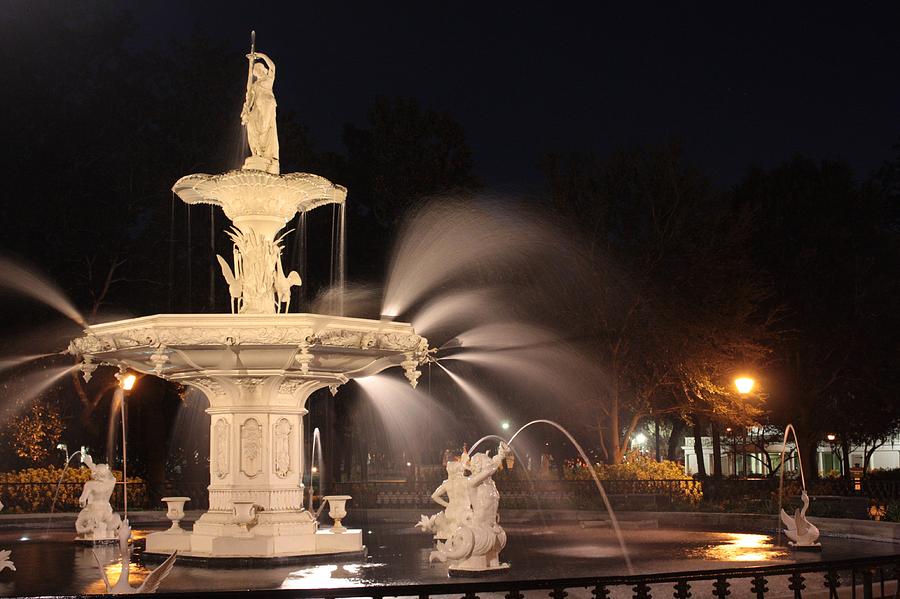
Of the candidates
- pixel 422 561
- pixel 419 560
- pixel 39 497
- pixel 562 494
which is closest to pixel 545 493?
pixel 562 494

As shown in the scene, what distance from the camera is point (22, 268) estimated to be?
34.6m

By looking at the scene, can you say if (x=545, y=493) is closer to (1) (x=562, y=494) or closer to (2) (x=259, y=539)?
(1) (x=562, y=494)

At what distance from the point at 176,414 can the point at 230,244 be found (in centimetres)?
669

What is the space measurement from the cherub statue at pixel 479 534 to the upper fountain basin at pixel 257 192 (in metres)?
5.82

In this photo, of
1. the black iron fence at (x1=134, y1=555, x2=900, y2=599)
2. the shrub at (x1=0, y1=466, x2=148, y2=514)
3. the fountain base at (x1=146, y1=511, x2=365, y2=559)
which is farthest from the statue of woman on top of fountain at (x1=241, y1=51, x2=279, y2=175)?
the shrub at (x1=0, y1=466, x2=148, y2=514)

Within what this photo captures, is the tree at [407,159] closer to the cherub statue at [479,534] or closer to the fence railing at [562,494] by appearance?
the fence railing at [562,494]

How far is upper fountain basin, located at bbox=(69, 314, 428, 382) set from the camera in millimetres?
16375

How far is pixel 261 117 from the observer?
62.4 ft

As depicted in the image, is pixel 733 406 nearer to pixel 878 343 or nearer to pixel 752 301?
pixel 752 301

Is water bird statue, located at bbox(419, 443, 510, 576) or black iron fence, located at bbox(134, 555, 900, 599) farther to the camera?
water bird statue, located at bbox(419, 443, 510, 576)

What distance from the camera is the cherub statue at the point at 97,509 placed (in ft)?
68.8

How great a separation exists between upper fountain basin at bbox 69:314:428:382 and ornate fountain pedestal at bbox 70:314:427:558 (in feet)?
0.05

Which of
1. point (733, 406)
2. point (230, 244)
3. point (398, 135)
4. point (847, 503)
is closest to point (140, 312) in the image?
point (230, 244)

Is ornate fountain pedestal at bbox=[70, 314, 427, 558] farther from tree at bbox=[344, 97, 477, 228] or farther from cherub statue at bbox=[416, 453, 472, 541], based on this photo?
tree at bbox=[344, 97, 477, 228]
